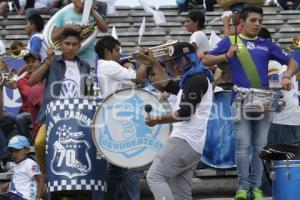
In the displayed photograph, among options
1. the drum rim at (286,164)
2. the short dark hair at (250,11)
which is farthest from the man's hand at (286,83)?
the drum rim at (286,164)

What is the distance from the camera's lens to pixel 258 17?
1389cm

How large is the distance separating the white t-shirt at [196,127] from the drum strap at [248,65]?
125 centimetres

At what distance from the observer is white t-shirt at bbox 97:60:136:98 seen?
1420 centimetres

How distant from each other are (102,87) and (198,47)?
211 cm

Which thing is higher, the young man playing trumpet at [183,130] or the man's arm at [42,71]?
the man's arm at [42,71]

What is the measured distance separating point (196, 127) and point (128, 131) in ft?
4.32

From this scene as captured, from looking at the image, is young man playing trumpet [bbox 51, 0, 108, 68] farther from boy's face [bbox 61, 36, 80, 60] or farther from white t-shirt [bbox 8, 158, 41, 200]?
white t-shirt [bbox 8, 158, 41, 200]

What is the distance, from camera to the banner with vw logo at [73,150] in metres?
13.5

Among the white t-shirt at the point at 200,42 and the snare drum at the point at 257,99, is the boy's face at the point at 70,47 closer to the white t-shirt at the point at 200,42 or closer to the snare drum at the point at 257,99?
the snare drum at the point at 257,99

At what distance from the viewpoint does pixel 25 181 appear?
13953 millimetres

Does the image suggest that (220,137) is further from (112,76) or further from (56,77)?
(56,77)

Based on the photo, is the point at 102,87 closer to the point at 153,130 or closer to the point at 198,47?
the point at 153,130

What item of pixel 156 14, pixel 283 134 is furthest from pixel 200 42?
pixel 156 14

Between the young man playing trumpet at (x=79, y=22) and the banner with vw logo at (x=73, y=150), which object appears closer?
the banner with vw logo at (x=73, y=150)
